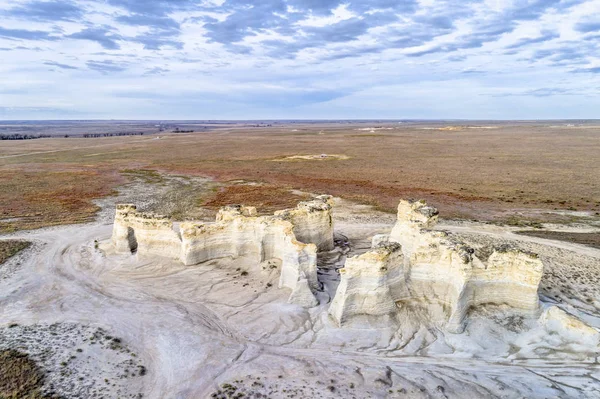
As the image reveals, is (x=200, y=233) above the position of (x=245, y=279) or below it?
above

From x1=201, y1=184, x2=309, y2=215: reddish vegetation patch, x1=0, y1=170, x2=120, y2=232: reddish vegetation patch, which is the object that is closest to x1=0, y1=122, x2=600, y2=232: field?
x1=0, y1=170, x2=120, y2=232: reddish vegetation patch

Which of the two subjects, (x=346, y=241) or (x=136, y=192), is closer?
(x=346, y=241)

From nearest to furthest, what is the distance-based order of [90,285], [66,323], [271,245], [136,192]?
[66,323] < [90,285] < [271,245] < [136,192]

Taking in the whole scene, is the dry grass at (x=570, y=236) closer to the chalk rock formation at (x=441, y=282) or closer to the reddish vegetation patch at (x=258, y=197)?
the chalk rock formation at (x=441, y=282)

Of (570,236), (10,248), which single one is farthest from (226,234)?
(570,236)

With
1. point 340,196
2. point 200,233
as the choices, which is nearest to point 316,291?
point 200,233

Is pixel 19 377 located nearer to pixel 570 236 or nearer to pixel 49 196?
pixel 570 236

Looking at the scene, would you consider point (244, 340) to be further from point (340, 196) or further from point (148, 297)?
point (340, 196)
